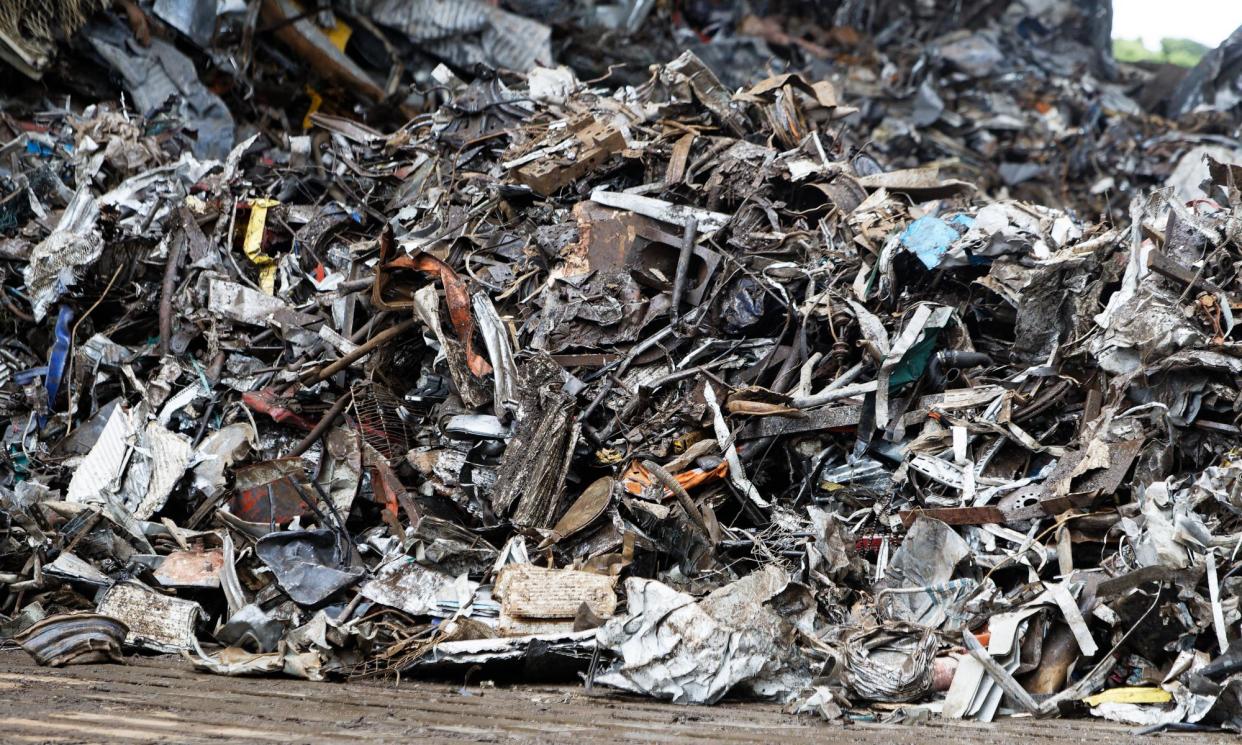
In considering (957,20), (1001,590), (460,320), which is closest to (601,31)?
(957,20)

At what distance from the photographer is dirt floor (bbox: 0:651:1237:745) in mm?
2781

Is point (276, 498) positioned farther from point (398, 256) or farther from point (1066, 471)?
point (1066, 471)

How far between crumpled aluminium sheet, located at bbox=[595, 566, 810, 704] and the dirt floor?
3.1 inches

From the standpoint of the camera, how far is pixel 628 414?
486cm

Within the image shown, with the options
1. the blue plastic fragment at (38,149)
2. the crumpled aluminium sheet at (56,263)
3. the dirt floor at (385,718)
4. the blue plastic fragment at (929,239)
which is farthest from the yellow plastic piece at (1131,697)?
the blue plastic fragment at (38,149)

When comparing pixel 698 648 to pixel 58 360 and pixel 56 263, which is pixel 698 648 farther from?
pixel 56 263

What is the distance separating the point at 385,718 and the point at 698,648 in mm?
1115

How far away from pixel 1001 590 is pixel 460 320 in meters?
2.89

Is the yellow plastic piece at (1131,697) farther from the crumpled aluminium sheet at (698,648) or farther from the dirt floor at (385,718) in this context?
the crumpled aluminium sheet at (698,648)

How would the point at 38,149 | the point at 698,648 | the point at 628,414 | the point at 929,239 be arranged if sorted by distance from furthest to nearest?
the point at 38,149, the point at 929,239, the point at 628,414, the point at 698,648

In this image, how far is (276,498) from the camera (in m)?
4.96

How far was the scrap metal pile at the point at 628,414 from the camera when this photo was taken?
367cm

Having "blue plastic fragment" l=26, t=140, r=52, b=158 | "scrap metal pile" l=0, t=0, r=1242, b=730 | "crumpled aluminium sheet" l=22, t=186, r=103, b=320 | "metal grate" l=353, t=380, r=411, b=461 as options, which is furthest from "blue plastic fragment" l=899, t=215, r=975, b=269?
"blue plastic fragment" l=26, t=140, r=52, b=158

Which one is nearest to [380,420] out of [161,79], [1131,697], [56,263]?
[56,263]
